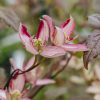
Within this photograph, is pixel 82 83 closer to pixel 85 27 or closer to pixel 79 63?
pixel 79 63

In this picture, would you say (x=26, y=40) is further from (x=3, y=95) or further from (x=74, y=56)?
(x=74, y=56)

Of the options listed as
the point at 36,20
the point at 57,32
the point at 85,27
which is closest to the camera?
the point at 57,32

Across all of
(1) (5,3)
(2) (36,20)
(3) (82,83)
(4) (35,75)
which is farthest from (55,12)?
(4) (35,75)

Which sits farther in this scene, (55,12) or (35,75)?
(55,12)

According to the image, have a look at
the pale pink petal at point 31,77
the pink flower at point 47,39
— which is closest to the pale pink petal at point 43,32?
the pink flower at point 47,39

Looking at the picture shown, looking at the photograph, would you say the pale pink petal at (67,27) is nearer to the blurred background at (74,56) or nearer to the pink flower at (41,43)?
the pink flower at (41,43)

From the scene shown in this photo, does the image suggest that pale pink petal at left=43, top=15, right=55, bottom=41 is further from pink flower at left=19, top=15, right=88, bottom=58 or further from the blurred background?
the blurred background
